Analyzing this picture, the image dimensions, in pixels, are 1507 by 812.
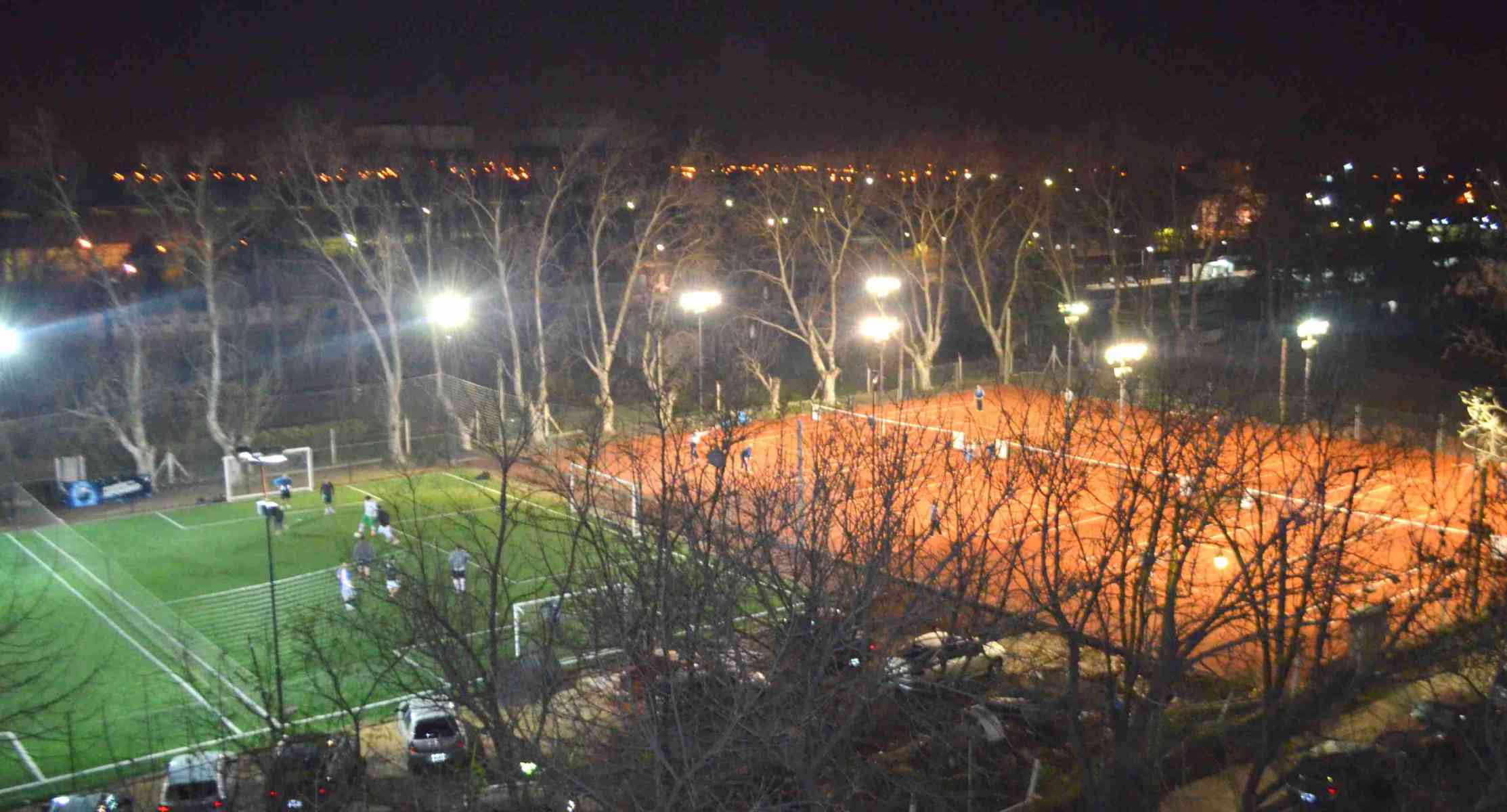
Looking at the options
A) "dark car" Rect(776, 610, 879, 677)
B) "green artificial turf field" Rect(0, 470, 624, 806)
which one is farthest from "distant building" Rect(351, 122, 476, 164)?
"dark car" Rect(776, 610, 879, 677)

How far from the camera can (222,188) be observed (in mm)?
49312

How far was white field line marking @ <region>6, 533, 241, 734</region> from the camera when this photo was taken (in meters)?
15.8

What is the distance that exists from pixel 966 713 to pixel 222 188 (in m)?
45.1

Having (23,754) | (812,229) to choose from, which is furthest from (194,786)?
(812,229)

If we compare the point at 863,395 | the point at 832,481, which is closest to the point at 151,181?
the point at 863,395

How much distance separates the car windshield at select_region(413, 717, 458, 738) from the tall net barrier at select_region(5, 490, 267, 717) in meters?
2.07

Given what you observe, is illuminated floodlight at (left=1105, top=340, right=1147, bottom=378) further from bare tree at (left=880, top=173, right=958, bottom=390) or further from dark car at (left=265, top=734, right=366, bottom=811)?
dark car at (left=265, top=734, right=366, bottom=811)

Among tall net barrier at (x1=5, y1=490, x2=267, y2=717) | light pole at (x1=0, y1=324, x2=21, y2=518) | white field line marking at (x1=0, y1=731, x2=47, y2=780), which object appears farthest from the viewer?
light pole at (x1=0, y1=324, x2=21, y2=518)

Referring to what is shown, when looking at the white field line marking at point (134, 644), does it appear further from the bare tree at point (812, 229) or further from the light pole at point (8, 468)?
the bare tree at point (812, 229)

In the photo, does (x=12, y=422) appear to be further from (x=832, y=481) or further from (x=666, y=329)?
(x=832, y=481)

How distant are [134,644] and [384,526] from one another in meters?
4.82

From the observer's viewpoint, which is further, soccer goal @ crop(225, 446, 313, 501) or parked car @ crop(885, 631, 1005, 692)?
soccer goal @ crop(225, 446, 313, 501)

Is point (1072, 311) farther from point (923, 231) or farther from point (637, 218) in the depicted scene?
point (637, 218)

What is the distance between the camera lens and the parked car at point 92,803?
40.2 feet
